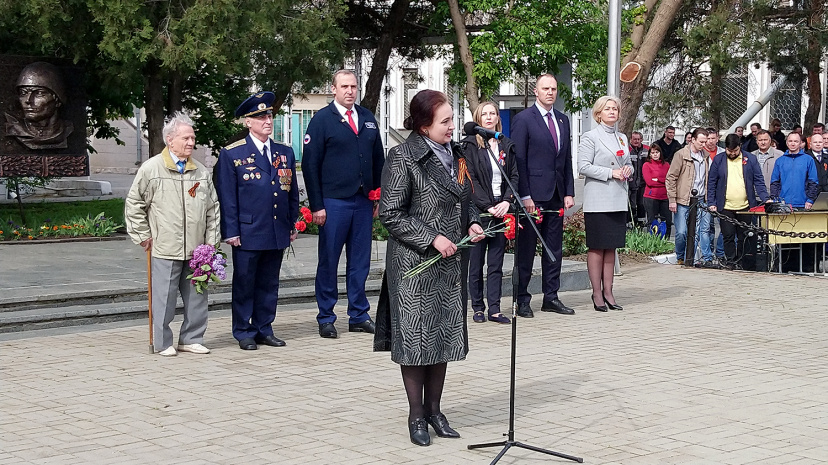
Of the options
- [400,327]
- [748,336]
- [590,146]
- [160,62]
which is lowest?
[748,336]

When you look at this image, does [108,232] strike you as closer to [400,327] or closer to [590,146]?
[590,146]

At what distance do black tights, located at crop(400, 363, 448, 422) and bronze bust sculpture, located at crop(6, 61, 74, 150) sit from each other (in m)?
10.7

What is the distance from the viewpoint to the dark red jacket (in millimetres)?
17938

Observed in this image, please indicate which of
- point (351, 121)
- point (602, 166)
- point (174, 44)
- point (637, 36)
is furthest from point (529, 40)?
point (351, 121)

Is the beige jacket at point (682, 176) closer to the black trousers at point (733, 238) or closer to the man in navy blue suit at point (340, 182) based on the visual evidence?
the black trousers at point (733, 238)

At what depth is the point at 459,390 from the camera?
723 cm

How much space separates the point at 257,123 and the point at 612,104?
3.61m

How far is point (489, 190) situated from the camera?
9.77 metres

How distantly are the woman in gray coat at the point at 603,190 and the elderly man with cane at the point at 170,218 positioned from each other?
153 inches

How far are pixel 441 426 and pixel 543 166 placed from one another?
4.59 meters

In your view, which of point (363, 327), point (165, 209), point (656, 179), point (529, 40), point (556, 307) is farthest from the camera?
point (529, 40)

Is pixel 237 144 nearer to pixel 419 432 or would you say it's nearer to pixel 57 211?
pixel 419 432

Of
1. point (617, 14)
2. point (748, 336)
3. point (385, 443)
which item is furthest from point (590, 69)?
point (385, 443)

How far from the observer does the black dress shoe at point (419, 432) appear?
19.3 feet
